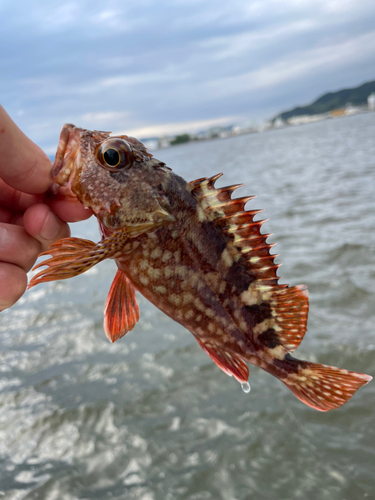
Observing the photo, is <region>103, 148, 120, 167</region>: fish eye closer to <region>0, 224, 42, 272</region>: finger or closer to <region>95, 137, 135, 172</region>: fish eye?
<region>95, 137, 135, 172</region>: fish eye

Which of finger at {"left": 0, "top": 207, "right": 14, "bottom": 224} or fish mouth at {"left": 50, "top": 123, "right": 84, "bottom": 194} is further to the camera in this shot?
finger at {"left": 0, "top": 207, "right": 14, "bottom": 224}

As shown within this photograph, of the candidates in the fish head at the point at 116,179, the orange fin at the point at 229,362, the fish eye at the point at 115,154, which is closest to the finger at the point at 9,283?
the fish head at the point at 116,179

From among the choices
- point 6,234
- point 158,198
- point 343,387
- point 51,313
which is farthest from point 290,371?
point 51,313

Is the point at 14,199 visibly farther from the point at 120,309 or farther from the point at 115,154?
the point at 120,309

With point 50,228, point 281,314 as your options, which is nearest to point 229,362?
point 281,314

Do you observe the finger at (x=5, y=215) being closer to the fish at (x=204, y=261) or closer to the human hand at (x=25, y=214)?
the human hand at (x=25, y=214)

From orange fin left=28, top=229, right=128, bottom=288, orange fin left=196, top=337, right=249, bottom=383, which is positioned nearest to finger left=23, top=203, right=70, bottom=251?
orange fin left=28, top=229, right=128, bottom=288

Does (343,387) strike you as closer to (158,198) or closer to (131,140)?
(158,198)
